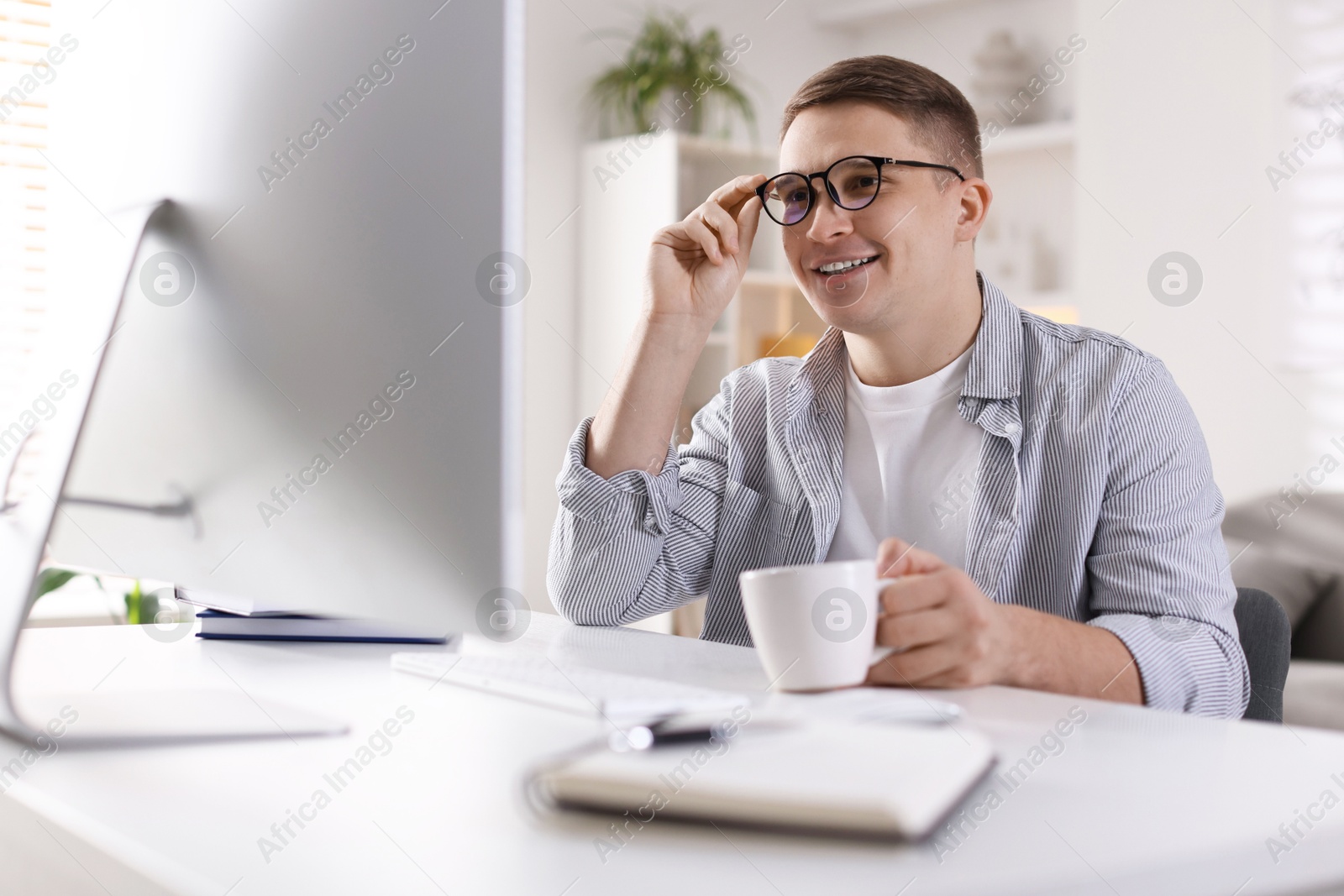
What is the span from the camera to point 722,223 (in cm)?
141

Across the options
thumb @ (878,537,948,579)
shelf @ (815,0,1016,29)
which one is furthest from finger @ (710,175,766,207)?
shelf @ (815,0,1016,29)

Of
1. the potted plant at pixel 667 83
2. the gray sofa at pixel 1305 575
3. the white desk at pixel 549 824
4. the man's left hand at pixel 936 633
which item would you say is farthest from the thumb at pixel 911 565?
the potted plant at pixel 667 83

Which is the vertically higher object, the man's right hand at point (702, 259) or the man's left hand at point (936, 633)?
the man's right hand at point (702, 259)

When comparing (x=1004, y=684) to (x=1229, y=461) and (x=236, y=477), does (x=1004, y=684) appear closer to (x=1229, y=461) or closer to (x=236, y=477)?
(x=236, y=477)

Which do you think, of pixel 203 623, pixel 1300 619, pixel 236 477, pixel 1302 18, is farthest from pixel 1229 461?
pixel 236 477

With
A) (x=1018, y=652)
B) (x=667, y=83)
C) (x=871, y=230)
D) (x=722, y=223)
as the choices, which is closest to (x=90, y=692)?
(x=1018, y=652)

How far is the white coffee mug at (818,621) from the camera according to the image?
0.76 meters

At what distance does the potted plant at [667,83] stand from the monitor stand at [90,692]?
10.9ft

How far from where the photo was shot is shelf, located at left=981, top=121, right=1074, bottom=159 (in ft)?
11.8

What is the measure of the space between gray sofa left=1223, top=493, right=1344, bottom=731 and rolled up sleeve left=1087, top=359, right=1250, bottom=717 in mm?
1373

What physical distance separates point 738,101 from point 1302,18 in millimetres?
1728

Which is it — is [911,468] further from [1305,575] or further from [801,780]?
[1305,575]

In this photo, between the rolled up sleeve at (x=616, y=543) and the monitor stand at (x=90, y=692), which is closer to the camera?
the monitor stand at (x=90, y=692)

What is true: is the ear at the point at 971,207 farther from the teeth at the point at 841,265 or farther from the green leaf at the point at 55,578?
the green leaf at the point at 55,578
